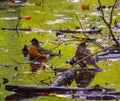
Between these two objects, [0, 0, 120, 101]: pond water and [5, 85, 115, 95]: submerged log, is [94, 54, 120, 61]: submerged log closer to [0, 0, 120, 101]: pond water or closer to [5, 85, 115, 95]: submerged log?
[0, 0, 120, 101]: pond water

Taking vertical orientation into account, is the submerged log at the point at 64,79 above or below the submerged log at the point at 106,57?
above

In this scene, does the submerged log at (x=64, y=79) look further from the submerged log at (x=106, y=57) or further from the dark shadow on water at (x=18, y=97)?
the submerged log at (x=106, y=57)

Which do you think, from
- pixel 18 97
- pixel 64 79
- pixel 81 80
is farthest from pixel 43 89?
pixel 81 80

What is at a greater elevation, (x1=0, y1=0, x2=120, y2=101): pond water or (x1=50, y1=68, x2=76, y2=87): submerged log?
(x1=50, y1=68, x2=76, y2=87): submerged log

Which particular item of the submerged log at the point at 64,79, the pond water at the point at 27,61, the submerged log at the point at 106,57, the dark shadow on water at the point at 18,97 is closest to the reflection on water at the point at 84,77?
the pond water at the point at 27,61

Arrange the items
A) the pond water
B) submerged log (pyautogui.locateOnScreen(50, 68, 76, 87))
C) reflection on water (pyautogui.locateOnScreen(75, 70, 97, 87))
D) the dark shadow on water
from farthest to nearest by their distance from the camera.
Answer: reflection on water (pyautogui.locateOnScreen(75, 70, 97, 87)) → the pond water → submerged log (pyautogui.locateOnScreen(50, 68, 76, 87)) → the dark shadow on water

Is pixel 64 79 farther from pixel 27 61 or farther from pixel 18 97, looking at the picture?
pixel 27 61

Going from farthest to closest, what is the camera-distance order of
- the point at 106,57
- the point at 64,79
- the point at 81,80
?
the point at 106,57, the point at 81,80, the point at 64,79

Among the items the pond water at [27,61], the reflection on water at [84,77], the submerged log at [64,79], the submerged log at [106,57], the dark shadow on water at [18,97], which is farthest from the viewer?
the submerged log at [106,57]

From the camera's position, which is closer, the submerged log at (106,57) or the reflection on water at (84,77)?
the reflection on water at (84,77)

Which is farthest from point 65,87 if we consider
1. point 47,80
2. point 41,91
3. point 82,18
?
point 82,18

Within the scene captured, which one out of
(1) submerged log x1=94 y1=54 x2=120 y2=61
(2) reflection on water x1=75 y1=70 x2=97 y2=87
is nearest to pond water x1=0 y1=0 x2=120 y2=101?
(2) reflection on water x1=75 y1=70 x2=97 y2=87

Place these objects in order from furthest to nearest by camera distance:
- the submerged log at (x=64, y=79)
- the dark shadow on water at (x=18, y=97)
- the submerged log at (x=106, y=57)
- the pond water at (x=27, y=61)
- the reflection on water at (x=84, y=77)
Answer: the submerged log at (x=106, y=57), the reflection on water at (x=84, y=77), the pond water at (x=27, y=61), the submerged log at (x=64, y=79), the dark shadow on water at (x=18, y=97)

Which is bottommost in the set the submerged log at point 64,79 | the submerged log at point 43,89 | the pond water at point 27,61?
the pond water at point 27,61
